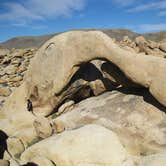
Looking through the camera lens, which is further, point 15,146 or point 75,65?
point 75,65

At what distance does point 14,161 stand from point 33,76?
387 centimetres

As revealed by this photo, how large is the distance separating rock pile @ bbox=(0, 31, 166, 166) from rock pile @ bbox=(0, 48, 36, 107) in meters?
3.89

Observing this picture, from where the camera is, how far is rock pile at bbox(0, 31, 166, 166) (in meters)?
8.77

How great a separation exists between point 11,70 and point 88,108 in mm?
15402

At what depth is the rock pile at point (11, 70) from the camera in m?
18.1

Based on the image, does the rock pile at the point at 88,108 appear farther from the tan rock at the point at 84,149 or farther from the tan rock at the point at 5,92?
the tan rock at the point at 5,92

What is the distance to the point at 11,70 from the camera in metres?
25.3

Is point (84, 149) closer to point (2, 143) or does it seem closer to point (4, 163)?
point (4, 163)

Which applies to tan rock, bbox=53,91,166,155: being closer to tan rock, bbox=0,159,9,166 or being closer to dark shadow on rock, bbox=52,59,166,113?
dark shadow on rock, bbox=52,59,166,113

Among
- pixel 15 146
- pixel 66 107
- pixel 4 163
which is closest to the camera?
pixel 4 163

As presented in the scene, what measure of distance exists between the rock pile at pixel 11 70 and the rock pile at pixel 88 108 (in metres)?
3.89

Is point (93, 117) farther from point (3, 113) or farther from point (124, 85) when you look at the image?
point (3, 113)

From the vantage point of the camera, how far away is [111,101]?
10.9m

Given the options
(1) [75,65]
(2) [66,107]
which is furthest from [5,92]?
(1) [75,65]
